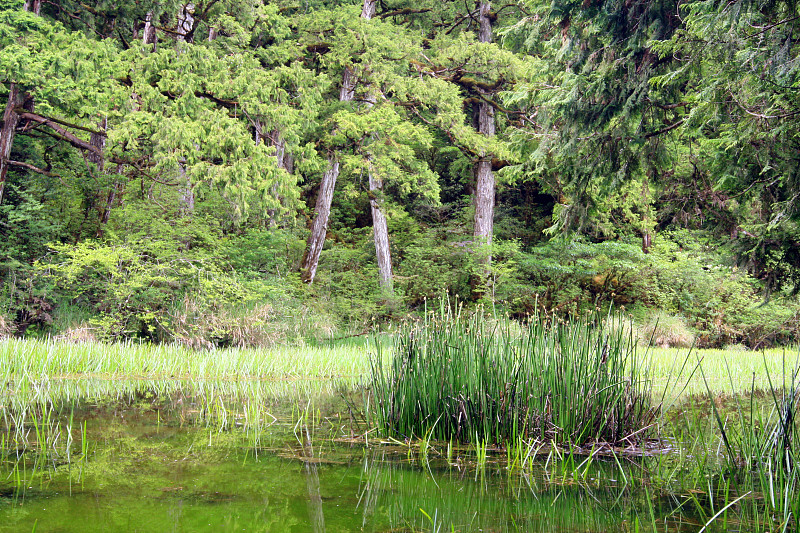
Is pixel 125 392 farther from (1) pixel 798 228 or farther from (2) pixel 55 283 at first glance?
(1) pixel 798 228

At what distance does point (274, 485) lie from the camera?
2410mm

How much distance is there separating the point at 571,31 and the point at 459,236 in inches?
356

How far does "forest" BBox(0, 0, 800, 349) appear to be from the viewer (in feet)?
17.3

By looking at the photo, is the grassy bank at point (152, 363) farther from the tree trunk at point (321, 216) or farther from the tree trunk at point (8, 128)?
the tree trunk at point (321, 216)

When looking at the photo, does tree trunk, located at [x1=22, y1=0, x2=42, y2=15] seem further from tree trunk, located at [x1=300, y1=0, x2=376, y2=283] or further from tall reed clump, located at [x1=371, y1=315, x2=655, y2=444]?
tall reed clump, located at [x1=371, y1=315, x2=655, y2=444]

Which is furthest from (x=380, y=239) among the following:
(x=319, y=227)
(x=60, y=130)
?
(x=60, y=130)

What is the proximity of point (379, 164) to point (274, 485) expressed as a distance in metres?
10.2

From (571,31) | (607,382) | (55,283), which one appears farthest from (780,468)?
(55,283)

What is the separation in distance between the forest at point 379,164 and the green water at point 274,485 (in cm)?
138

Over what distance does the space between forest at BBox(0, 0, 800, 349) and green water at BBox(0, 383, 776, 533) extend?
1376mm

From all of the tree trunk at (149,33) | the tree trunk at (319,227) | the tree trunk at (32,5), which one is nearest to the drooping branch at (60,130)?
the tree trunk at (32,5)

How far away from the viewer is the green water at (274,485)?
2.00 m

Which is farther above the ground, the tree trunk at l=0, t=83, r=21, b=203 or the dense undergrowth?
the tree trunk at l=0, t=83, r=21, b=203

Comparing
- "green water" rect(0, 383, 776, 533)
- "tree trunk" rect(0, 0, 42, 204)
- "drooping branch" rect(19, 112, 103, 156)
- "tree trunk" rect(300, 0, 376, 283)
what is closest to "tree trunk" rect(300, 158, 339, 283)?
"tree trunk" rect(300, 0, 376, 283)
